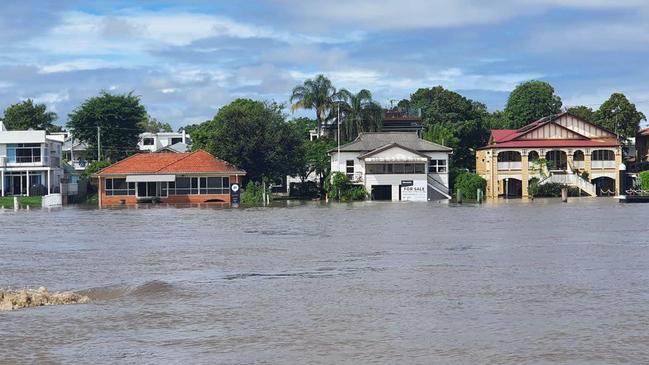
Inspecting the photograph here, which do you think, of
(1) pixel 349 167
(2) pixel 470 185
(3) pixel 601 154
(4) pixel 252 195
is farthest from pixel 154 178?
(3) pixel 601 154

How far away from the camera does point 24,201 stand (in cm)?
7150

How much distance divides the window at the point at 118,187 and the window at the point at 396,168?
19.1m

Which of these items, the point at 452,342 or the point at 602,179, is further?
the point at 602,179

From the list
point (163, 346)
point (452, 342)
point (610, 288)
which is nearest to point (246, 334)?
point (163, 346)

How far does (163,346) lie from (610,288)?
31.8ft

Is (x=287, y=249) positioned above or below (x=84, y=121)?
below

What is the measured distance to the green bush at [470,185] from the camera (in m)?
72.4

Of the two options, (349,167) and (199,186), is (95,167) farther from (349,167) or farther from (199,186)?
(349,167)

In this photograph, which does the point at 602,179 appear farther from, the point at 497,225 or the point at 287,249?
the point at 287,249

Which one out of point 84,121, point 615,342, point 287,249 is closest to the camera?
point 615,342

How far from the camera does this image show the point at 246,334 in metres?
14.2

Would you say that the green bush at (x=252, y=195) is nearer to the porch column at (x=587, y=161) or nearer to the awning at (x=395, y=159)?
the awning at (x=395, y=159)

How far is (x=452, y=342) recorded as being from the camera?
13.3 metres

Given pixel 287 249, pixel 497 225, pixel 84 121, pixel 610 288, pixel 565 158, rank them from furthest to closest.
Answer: pixel 84 121 → pixel 565 158 → pixel 497 225 → pixel 287 249 → pixel 610 288
